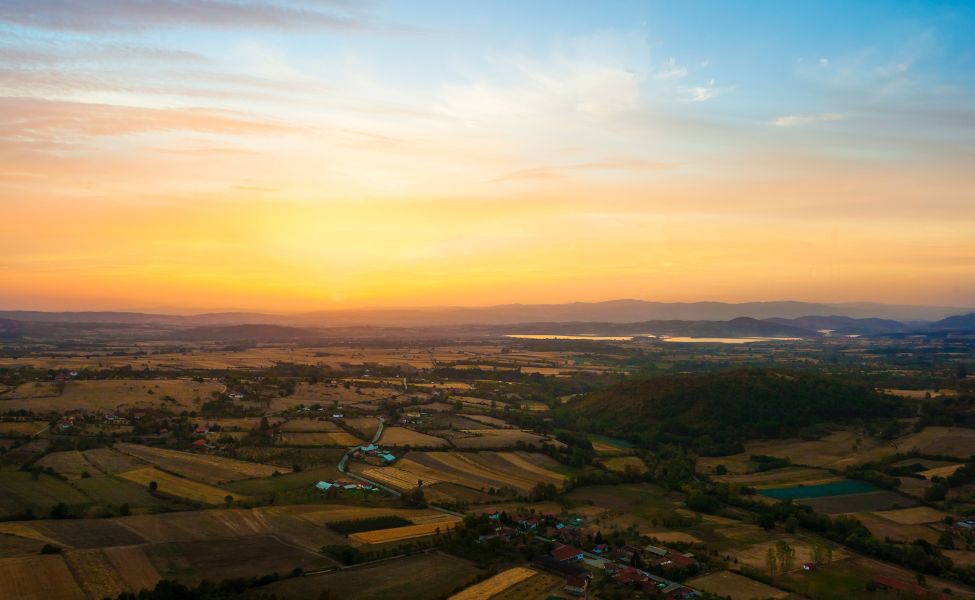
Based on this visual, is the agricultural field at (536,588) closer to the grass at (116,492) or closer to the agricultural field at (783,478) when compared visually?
the grass at (116,492)

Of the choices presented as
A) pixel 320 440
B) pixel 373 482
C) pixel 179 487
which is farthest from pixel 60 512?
pixel 320 440

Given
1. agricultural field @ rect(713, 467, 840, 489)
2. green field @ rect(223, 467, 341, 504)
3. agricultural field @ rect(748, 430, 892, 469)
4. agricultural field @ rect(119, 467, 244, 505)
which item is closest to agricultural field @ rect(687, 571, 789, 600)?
agricultural field @ rect(713, 467, 840, 489)

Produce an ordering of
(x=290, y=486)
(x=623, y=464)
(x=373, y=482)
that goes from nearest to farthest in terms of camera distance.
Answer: (x=290, y=486) < (x=373, y=482) < (x=623, y=464)

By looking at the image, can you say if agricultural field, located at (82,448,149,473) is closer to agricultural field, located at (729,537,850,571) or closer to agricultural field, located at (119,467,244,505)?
agricultural field, located at (119,467,244,505)

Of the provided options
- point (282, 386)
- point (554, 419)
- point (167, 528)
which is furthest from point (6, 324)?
point (167, 528)

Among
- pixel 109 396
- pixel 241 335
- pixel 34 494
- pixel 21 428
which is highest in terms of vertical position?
pixel 241 335

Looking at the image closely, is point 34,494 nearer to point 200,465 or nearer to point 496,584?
point 200,465

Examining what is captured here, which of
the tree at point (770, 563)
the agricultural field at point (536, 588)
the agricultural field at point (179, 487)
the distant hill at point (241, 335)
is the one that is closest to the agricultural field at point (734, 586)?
the tree at point (770, 563)
